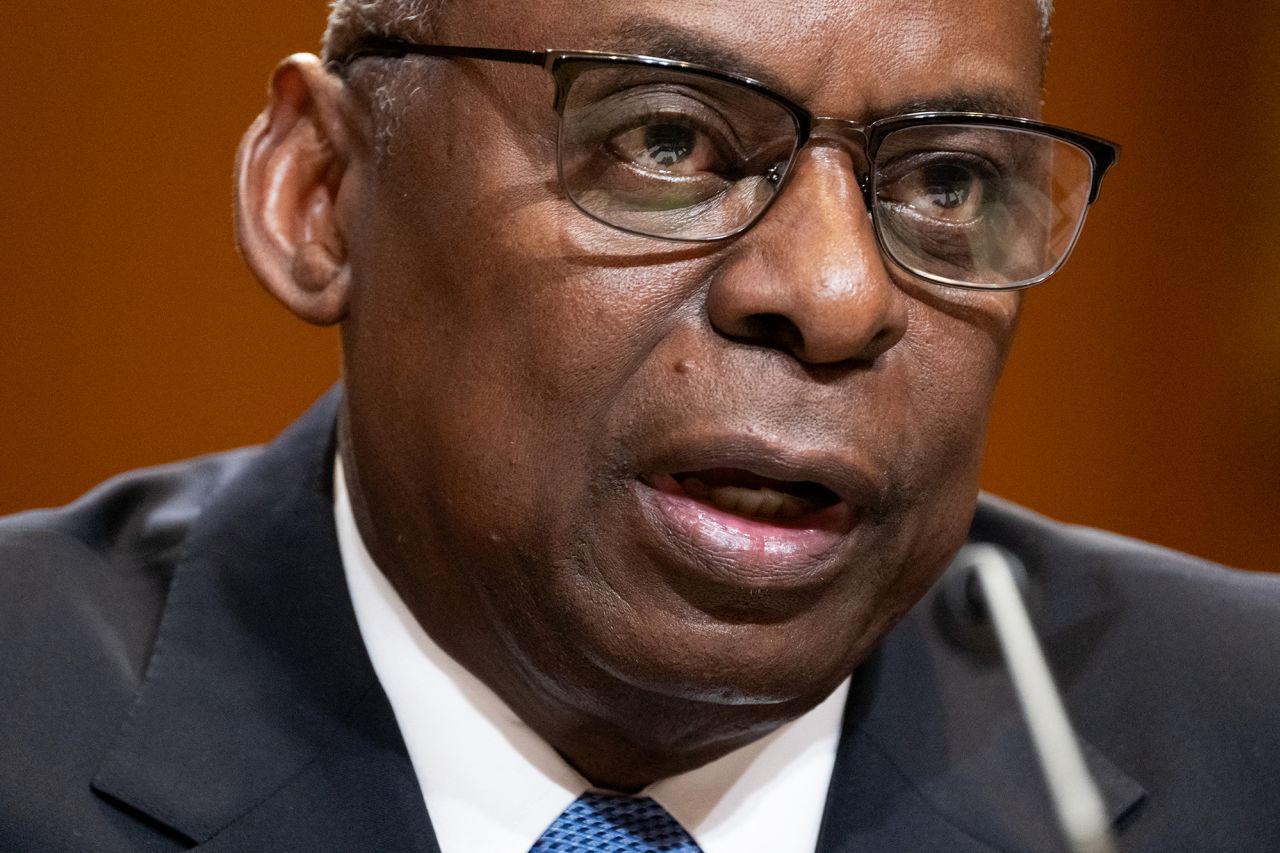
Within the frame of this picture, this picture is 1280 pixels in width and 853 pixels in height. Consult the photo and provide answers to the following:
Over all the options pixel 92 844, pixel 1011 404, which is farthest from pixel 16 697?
pixel 1011 404

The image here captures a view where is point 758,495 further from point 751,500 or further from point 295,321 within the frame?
point 295,321

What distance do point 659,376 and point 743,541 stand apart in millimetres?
144

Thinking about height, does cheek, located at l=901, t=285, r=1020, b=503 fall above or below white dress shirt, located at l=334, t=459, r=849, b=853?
above

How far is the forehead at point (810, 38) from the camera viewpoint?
3.73ft

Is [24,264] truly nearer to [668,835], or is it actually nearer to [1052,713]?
[668,835]

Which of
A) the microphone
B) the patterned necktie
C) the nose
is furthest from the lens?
the microphone

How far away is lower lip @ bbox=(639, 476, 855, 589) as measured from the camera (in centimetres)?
114

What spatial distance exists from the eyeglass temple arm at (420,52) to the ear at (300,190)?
5 centimetres

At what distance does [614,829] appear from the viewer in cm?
138

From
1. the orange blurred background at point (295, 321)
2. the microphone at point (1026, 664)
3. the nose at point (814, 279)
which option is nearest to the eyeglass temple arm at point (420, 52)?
the nose at point (814, 279)

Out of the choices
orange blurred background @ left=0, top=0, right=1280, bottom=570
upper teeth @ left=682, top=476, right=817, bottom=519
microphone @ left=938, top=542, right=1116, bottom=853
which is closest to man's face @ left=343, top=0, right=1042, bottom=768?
upper teeth @ left=682, top=476, right=817, bottom=519

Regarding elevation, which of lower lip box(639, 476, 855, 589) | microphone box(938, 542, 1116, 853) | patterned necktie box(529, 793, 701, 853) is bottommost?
microphone box(938, 542, 1116, 853)

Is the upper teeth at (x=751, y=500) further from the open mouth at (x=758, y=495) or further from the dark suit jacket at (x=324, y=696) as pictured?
the dark suit jacket at (x=324, y=696)

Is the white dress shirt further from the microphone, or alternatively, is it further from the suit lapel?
the microphone
